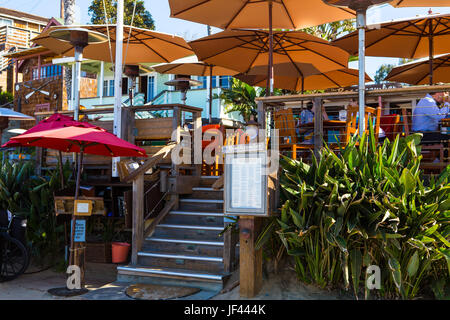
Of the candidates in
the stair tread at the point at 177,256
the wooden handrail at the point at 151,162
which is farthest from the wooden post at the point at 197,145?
the stair tread at the point at 177,256

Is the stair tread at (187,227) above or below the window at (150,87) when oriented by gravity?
below

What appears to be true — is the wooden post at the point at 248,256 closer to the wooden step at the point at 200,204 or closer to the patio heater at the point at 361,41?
the patio heater at the point at 361,41

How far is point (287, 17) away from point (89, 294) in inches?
221

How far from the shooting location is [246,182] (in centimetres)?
518

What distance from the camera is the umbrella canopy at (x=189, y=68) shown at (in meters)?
11.5

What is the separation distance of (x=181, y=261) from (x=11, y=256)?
260 cm

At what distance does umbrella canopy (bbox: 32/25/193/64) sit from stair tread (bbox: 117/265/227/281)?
16.3 feet

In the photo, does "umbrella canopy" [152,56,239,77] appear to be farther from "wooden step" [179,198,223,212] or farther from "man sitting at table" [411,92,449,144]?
"man sitting at table" [411,92,449,144]

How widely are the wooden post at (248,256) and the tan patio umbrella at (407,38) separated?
488cm

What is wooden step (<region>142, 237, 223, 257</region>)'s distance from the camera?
22.0 feet

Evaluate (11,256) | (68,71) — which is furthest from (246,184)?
(68,71)

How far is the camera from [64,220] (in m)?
7.57
